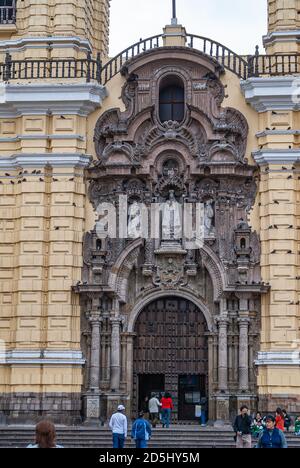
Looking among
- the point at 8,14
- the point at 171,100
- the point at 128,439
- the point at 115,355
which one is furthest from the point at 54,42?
the point at 128,439

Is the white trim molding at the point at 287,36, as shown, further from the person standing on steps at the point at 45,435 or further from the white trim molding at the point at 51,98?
the person standing on steps at the point at 45,435

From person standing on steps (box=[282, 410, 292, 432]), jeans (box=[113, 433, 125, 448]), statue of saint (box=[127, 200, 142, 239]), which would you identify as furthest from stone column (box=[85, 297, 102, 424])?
jeans (box=[113, 433, 125, 448])

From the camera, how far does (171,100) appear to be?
86.0 feet

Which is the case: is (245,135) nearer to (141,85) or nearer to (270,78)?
(270,78)

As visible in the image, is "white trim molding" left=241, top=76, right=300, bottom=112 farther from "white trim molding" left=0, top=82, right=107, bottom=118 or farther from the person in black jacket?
the person in black jacket

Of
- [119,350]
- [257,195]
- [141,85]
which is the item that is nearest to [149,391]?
[119,350]

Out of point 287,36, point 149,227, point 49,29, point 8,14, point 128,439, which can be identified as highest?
point 8,14

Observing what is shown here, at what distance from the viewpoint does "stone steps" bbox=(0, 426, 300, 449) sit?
819 inches

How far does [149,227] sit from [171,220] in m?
0.67

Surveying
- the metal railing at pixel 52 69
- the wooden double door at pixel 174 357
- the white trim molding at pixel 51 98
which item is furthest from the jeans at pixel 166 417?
the metal railing at pixel 52 69

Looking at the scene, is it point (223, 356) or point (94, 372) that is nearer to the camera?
point (223, 356)

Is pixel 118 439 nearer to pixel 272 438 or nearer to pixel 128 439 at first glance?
pixel 128 439

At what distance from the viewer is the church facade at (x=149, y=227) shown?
23906 millimetres

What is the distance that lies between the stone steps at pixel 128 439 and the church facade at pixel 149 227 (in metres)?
1.63
